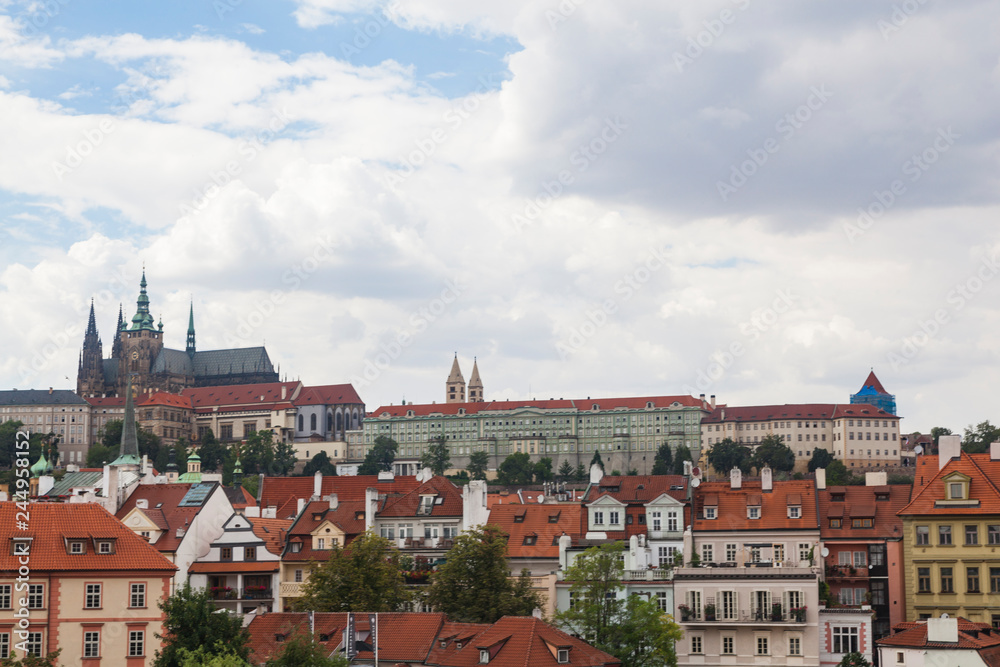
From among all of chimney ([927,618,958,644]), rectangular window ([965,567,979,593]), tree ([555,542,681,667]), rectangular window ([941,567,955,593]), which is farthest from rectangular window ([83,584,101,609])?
rectangular window ([965,567,979,593])

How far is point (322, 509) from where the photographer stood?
3177 inches

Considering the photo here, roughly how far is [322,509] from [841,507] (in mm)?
29095

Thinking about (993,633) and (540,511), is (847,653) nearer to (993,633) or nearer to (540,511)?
(993,633)

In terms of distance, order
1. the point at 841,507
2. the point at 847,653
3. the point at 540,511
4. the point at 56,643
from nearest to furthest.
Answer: the point at 56,643 < the point at 847,653 < the point at 841,507 < the point at 540,511

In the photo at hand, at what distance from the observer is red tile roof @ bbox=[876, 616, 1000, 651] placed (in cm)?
5188

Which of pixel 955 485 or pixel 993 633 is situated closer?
pixel 993 633

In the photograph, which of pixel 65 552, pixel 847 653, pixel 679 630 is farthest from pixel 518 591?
pixel 65 552

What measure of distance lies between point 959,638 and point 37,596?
3450 cm

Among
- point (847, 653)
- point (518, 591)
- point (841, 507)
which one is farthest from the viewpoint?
point (841, 507)

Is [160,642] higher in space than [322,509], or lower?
lower

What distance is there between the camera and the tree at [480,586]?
205 feet

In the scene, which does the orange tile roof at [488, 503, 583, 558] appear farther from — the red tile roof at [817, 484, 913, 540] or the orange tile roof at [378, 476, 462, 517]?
the red tile roof at [817, 484, 913, 540]

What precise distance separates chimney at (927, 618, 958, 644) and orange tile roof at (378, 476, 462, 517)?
1228 inches

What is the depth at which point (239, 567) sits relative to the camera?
7619 cm
